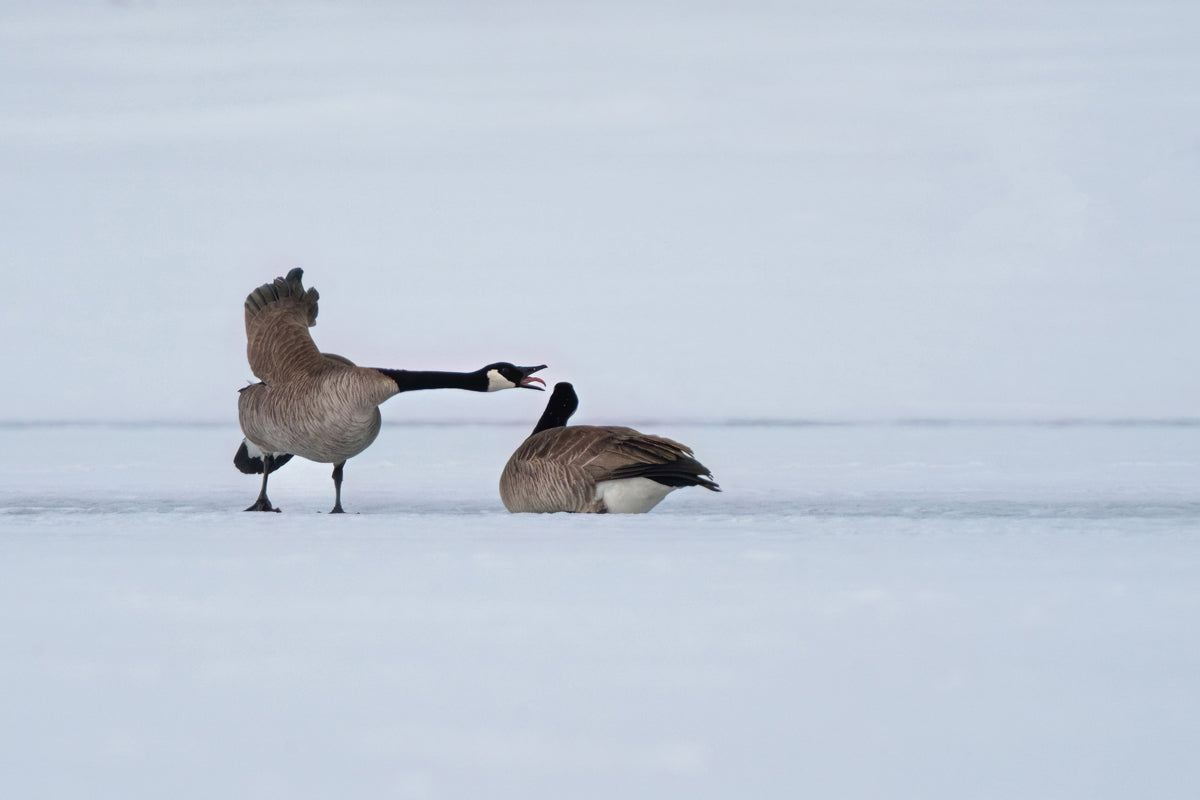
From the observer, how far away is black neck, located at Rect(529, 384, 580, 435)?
914 cm

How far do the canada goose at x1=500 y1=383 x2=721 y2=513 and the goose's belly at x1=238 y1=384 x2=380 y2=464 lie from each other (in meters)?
1.02

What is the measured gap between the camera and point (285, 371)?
28.6ft

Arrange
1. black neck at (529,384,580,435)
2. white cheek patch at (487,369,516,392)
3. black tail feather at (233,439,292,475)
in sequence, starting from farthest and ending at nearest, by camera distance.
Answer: black tail feather at (233,439,292,475)
black neck at (529,384,580,435)
white cheek patch at (487,369,516,392)

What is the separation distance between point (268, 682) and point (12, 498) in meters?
5.94

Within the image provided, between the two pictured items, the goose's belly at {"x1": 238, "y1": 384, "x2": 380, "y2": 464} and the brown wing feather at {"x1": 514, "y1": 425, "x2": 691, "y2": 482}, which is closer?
the brown wing feather at {"x1": 514, "y1": 425, "x2": 691, "y2": 482}

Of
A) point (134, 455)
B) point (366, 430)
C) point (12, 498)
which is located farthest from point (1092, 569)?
point (134, 455)

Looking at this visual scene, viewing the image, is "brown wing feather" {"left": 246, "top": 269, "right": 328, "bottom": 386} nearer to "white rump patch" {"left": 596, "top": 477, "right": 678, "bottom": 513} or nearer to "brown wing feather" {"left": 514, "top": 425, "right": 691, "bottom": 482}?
"brown wing feather" {"left": 514, "top": 425, "right": 691, "bottom": 482}

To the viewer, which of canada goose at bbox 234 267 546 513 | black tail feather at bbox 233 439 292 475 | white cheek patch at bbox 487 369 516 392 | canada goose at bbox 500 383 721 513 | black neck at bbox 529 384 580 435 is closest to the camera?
canada goose at bbox 500 383 721 513

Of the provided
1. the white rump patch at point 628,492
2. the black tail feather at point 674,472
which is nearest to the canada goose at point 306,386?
the white rump patch at point 628,492

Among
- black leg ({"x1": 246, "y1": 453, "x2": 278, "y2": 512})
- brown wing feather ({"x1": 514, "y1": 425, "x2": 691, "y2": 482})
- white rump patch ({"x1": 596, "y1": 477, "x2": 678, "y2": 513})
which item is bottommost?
black leg ({"x1": 246, "y1": 453, "x2": 278, "y2": 512})

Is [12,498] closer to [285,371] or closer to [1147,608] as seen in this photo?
[285,371]

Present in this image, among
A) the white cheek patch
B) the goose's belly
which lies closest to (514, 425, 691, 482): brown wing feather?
the white cheek patch

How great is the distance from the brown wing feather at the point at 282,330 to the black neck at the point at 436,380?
63 cm

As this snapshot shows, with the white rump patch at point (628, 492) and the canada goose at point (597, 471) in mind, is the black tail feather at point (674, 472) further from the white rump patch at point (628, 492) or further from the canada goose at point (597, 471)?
the white rump patch at point (628, 492)
